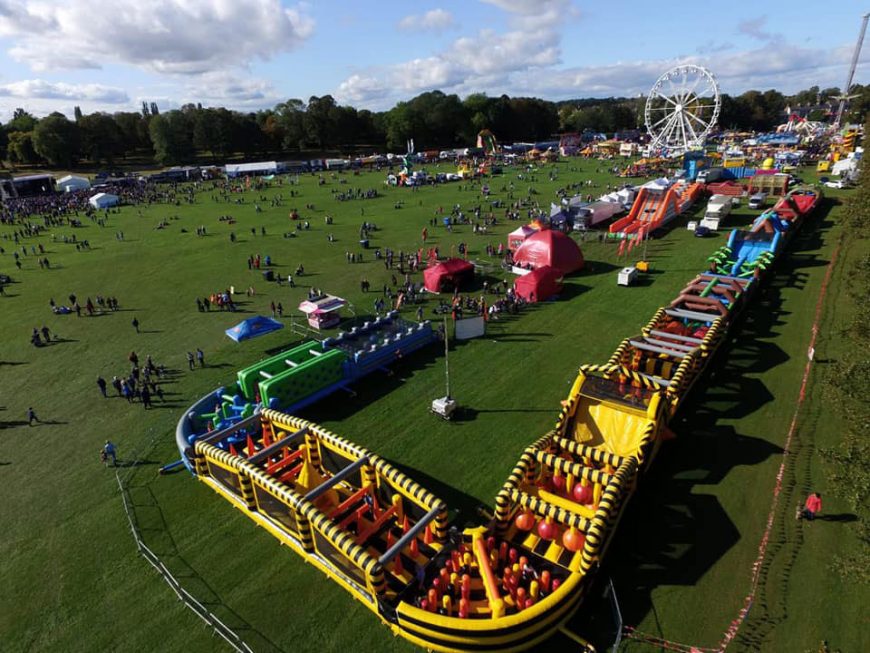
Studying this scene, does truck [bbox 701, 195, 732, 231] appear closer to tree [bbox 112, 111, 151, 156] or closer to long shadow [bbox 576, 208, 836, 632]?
long shadow [bbox 576, 208, 836, 632]

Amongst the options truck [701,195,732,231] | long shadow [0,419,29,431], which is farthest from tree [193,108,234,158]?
long shadow [0,419,29,431]

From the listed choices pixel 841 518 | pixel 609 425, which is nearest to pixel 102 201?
pixel 609 425

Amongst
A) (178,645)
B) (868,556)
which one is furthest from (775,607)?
(178,645)

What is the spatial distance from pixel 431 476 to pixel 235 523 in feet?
20.3

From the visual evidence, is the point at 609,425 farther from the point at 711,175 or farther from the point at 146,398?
the point at 711,175

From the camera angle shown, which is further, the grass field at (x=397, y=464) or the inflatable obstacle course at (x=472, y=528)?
the grass field at (x=397, y=464)

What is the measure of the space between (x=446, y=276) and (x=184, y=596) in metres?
23.4

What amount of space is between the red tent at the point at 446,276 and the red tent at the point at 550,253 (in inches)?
182

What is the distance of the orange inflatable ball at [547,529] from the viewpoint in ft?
41.2

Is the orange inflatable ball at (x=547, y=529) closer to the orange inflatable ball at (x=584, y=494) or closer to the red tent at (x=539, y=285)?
the orange inflatable ball at (x=584, y=494)

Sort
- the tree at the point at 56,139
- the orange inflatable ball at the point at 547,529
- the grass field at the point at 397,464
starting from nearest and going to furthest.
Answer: the grass field at the point at 397,464 → the orange inflatable ball at the point at 547,529 → the tree at the point at 56,139

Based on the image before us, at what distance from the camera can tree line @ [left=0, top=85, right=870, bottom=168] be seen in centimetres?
11138

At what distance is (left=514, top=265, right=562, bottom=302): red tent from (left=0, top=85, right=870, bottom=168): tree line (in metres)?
116

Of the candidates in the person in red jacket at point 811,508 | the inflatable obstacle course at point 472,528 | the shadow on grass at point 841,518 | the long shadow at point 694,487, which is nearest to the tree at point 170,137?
the inflatable obstacle course at point 472,528
